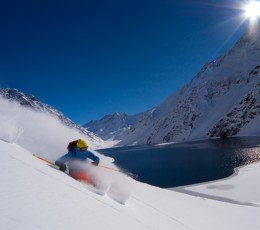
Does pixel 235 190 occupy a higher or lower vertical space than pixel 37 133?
higher

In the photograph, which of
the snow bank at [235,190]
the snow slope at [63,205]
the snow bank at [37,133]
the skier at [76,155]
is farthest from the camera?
the snow bank at [37,133]

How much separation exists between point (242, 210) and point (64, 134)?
21.6 m

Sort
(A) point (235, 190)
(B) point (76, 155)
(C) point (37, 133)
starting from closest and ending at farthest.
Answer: (B) point (76, 155), (A) point (235, 190), (C) point (37, 133)

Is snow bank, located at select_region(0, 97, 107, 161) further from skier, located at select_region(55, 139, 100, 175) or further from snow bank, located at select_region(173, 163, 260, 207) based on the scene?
snow bank, located at select_region(173, 163, 260, 207)

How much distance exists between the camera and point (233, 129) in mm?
178000

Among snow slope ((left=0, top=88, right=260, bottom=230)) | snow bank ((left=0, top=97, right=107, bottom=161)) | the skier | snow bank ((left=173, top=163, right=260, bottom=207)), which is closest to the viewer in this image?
snow slope ((left=0, top=88, right=260, bottom=230))

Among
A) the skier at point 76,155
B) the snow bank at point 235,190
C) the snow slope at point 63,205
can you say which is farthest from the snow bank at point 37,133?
the snow bank at point 235,190

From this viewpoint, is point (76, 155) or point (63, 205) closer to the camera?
point (63, 205)

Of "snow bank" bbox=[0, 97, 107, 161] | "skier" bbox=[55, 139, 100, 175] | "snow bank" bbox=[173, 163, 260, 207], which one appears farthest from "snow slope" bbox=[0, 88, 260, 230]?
"snow bank" bbox=[0, 97, 107, 161]

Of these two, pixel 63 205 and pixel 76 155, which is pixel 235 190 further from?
pixel 63 205

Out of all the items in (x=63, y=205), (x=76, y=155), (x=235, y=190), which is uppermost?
(x=235, y=190)

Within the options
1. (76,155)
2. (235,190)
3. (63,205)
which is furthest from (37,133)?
(63,205)

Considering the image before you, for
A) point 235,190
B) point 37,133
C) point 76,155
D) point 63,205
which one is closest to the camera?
point 63,205

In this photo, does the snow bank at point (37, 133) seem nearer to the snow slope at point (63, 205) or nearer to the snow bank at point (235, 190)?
the snow slope at point (63, 205)
